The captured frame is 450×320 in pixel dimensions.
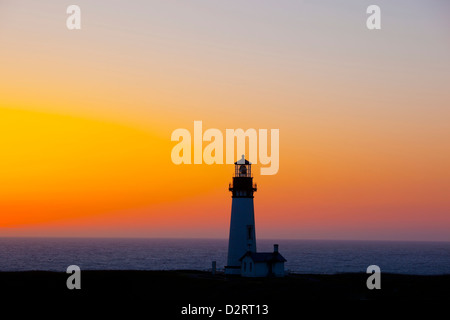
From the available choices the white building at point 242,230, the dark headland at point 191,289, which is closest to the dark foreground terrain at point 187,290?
the dark headland at point 191,289

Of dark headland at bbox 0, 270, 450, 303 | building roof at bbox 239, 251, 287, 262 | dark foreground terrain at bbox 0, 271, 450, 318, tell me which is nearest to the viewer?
dark foreground terrain at bbox 0, 271, 450, 318

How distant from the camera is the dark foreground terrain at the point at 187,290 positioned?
53906mm

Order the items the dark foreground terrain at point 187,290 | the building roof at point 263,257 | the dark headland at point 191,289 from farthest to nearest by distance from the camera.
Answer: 1. the building roof at point 263,257
2. the dark headland at point 191,289
3. the dark foreground terrain at point 187,290

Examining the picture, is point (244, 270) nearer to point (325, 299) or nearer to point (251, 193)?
point (251, 193)

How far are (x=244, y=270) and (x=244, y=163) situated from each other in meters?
10.4

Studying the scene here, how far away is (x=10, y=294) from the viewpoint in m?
55.0

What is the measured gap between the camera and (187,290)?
5744 cm

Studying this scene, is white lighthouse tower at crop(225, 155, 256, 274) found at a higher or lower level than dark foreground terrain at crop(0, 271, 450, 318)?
higher

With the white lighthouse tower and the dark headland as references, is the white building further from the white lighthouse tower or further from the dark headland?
the dark headland

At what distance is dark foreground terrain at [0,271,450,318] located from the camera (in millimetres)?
53906

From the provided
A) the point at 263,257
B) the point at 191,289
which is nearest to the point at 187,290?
the point at 191,289

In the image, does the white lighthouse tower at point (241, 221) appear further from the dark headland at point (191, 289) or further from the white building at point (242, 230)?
the dark headland at point (191, 289)

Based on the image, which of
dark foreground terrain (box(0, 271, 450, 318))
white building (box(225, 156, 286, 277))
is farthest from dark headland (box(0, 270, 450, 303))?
white building (box(225, 156, 286, 277))
